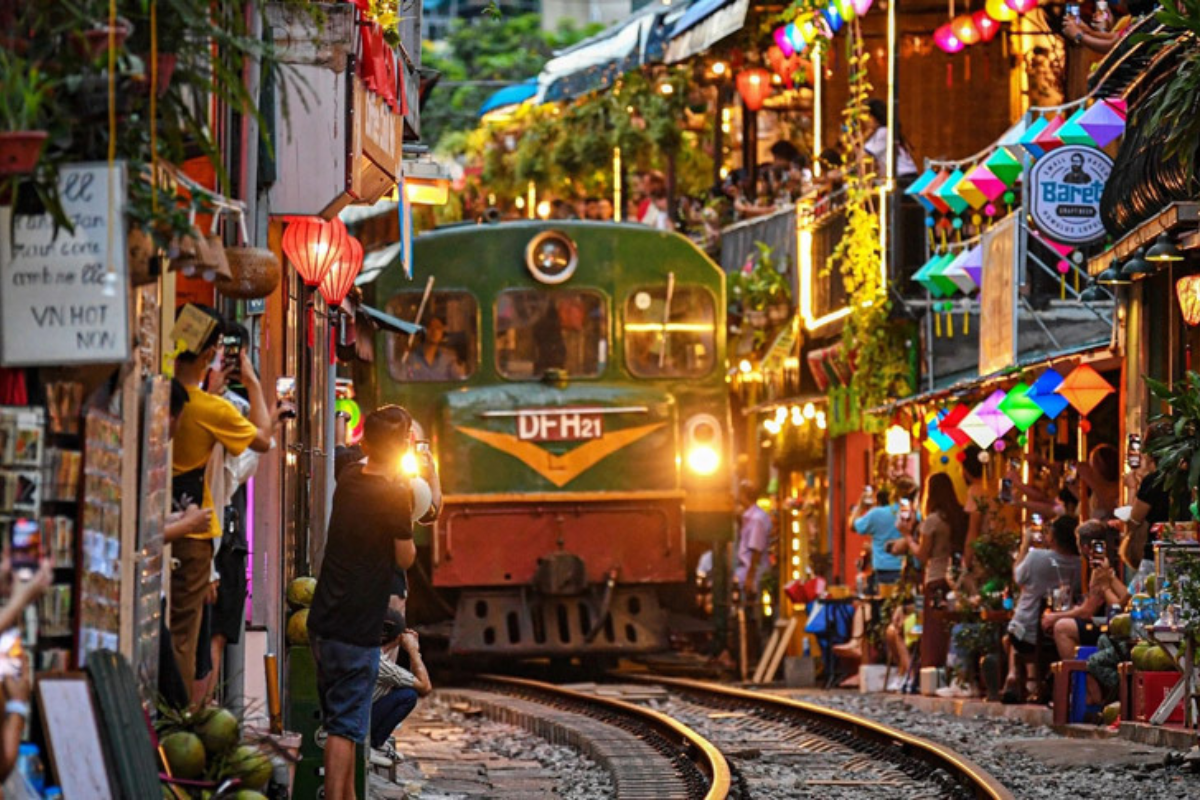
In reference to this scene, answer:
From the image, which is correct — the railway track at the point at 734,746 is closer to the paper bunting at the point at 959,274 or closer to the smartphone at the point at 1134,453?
the smartphone at the point at 1134,453

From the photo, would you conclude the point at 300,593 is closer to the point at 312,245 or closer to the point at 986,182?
the point at 312,245

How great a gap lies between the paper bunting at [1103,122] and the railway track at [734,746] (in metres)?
4.35

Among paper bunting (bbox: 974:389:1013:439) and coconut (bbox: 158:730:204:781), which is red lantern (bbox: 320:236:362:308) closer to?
coconut (bbox: 158:730:204:781)

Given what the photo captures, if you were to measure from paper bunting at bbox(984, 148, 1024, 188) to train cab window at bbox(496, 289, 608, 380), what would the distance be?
3.46 m

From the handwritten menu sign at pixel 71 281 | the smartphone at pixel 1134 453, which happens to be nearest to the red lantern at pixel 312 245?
the smartphone at pixel 1134 453

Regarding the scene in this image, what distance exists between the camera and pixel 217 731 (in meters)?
8.05

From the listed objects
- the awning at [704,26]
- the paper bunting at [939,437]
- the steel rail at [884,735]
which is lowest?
the steel rail at [884,735]

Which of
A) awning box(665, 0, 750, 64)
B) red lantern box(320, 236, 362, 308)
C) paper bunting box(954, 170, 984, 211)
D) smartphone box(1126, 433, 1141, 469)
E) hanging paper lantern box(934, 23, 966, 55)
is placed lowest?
smartphone box(1126, 433, 1141, 469)

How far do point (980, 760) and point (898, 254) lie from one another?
33.5ft

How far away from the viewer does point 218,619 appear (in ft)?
31.2

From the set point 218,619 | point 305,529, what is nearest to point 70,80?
point 218,619

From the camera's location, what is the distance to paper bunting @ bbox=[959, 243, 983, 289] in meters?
21.1

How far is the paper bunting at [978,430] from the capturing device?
18.4 meters

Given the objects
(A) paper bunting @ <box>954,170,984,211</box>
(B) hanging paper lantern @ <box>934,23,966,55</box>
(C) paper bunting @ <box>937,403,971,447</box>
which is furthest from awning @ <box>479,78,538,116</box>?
(C) paper bunting @ <box>937,403,971,447</box>
